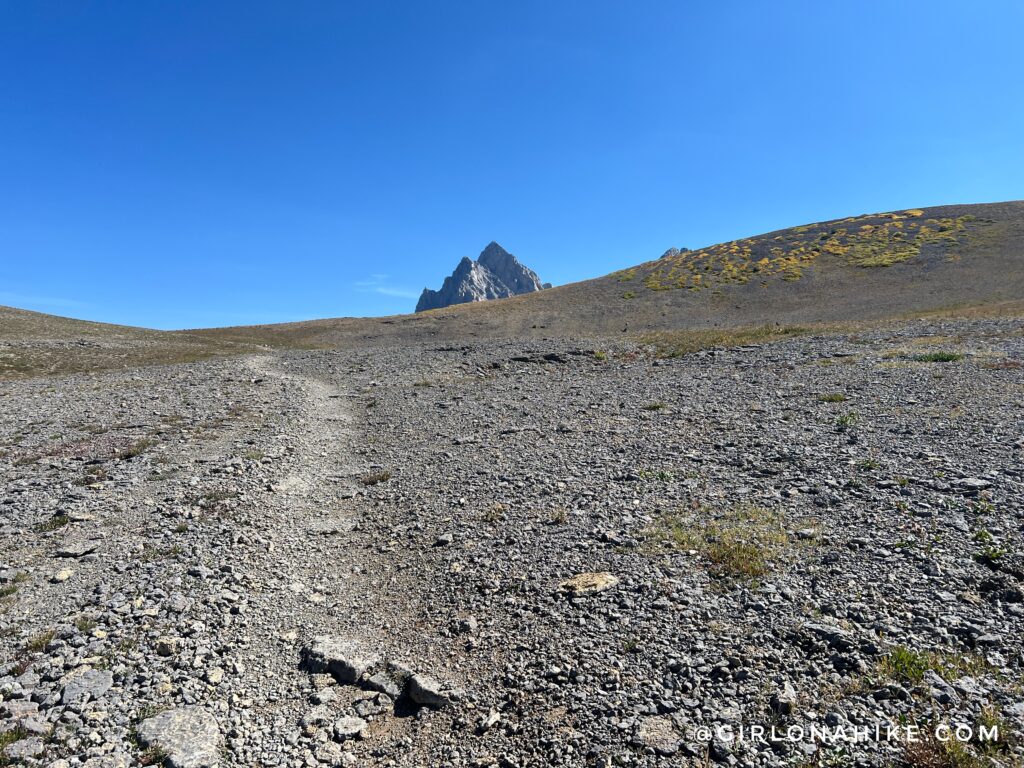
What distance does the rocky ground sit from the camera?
5.60 m

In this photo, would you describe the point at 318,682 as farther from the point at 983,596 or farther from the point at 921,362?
the point at 921,362

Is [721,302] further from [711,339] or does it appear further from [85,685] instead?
[85,685]

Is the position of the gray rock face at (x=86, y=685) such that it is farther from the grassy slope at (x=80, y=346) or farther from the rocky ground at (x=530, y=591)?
the grassy slope at (x=80, y=346)

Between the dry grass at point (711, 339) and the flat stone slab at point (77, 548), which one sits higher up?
the dry grass at point (711, 339)

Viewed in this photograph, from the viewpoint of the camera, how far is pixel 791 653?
6238 mm

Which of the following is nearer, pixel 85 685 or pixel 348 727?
pixel 348 727

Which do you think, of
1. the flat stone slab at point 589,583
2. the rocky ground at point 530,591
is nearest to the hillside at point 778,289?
the rocky ground at point 530,591

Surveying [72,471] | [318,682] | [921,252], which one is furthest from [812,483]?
[921,252]

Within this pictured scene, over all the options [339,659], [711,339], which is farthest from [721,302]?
[339,659]

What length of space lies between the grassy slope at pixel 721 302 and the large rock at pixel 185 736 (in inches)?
1437

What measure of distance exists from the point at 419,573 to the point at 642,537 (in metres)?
4.17

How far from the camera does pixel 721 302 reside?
6309 centimetres

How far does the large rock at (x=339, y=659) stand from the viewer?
6871 mm

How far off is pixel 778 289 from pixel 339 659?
69.5 m
